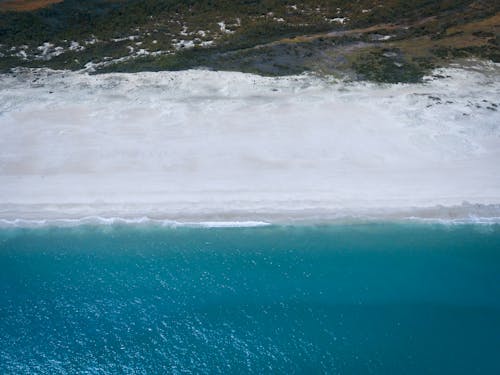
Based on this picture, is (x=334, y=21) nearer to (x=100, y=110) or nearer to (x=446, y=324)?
(x=100, y=110)

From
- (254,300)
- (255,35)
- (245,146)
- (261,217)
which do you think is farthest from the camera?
(255,35)

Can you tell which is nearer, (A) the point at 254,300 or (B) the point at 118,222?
(A) the point at 254,300

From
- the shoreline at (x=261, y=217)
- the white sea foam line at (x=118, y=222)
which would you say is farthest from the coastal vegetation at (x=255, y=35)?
the white sea foam line at (x=118, y=222)

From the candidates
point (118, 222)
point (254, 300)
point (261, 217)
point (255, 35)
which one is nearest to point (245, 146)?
point (261, 217)

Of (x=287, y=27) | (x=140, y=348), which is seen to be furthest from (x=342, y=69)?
(x=140, y=348)

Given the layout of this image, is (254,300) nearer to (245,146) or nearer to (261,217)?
(261,217)

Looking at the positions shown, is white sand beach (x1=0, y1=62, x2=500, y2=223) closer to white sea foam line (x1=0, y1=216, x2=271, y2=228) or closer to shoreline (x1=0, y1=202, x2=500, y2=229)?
shoreline (x1=0, y1=202, x2=500, y2=229)

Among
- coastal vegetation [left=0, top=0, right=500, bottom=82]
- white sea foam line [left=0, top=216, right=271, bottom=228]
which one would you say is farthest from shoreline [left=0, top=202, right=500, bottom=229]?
coastal vegetation [left=0, top=0, right=500, bottom=82]
